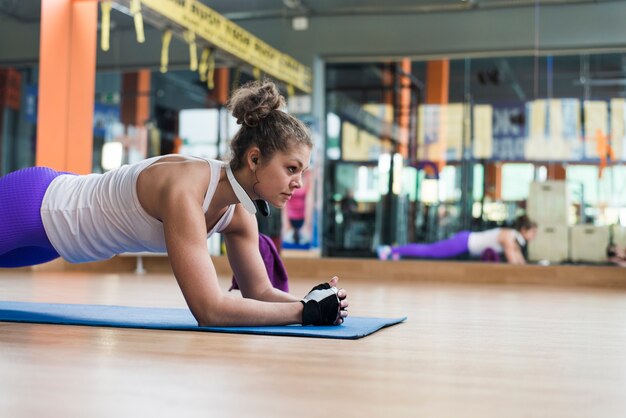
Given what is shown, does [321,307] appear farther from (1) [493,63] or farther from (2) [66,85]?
(1) [493,63]

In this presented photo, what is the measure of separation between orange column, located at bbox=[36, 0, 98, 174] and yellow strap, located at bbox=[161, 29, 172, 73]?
1.99 feet

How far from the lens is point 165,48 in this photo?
7609 millimetres

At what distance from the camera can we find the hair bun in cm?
230

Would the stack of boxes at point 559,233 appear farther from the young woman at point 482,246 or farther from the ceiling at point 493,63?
the ceiling at point 493,63

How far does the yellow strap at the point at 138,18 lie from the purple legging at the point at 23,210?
150 inches

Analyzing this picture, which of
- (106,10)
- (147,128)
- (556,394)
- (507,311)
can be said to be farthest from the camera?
(147,128)

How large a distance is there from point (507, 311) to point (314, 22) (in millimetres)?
5120

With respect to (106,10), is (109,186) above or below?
below

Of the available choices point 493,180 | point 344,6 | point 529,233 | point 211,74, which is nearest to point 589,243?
point 529,233

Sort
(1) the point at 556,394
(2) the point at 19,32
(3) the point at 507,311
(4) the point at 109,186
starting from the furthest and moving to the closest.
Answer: (2) the point at 19,32, (3) the point at 507,311, (4) the point at 109,186, (1) the point at 556,394

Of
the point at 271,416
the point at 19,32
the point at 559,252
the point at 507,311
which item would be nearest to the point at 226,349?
the point at 271,416

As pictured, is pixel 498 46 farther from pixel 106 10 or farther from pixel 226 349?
pixel 226 349

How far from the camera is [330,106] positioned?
8148 millimetres

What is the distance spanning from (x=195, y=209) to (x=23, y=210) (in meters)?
0.61
